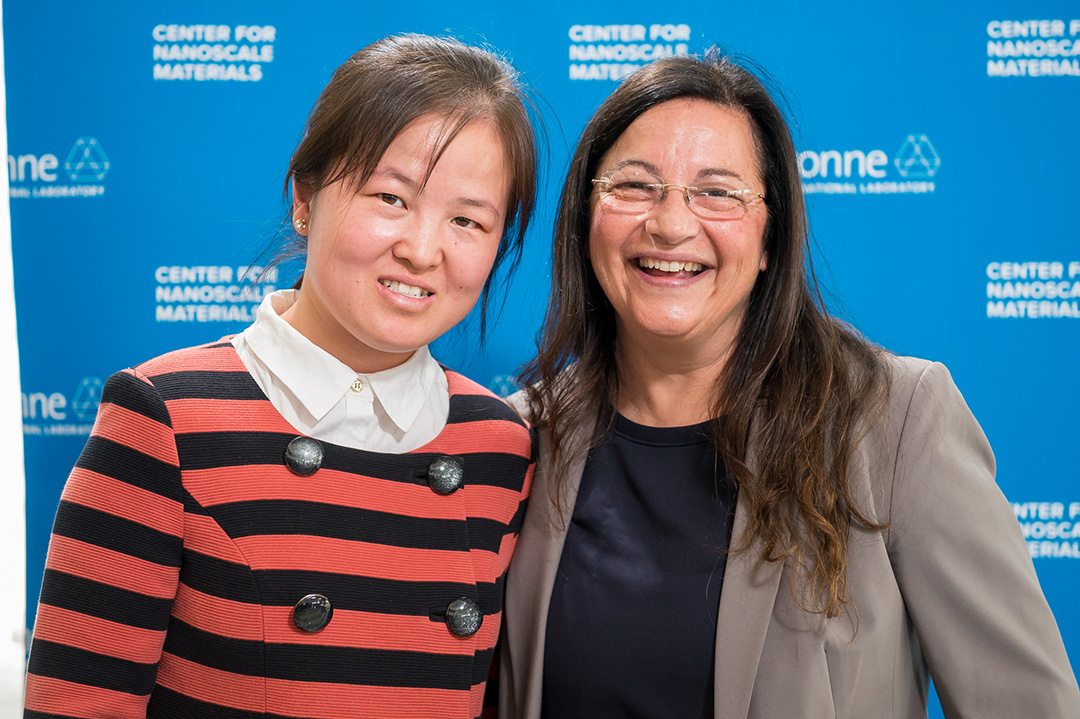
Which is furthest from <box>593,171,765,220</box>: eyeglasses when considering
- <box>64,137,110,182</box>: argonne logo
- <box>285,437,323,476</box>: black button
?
<box>64,137,110,182</box>: argonne logo

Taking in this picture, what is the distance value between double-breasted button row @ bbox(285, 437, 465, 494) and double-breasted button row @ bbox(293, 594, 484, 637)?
17 centimetres

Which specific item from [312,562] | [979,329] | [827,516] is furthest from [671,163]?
[979,329]

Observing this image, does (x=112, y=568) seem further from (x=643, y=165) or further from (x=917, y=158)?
(x=917, y=158)

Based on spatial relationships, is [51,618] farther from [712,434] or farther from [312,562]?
[712,434]

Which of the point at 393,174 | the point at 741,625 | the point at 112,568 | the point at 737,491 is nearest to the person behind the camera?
the point at 112,568

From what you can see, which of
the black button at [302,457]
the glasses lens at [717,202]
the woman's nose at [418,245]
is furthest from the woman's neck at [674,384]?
the black button at [302,457]

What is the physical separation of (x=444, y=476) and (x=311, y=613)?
0.28m

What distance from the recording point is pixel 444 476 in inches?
54.1

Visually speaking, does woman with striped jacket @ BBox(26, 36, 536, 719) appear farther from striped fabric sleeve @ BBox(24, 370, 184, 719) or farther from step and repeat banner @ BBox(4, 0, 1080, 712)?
step and repeat banner @ BBox(4, 0, 1080, 712)

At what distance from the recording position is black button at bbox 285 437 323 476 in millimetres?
1271

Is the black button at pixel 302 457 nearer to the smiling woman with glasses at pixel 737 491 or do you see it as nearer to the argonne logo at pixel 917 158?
the smiling woman with glasses at pixel 737 491

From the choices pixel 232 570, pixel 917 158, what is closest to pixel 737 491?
pixel 232 570

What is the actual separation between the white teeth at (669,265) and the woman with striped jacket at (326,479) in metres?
0.26

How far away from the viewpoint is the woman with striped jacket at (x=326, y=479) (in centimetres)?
119
